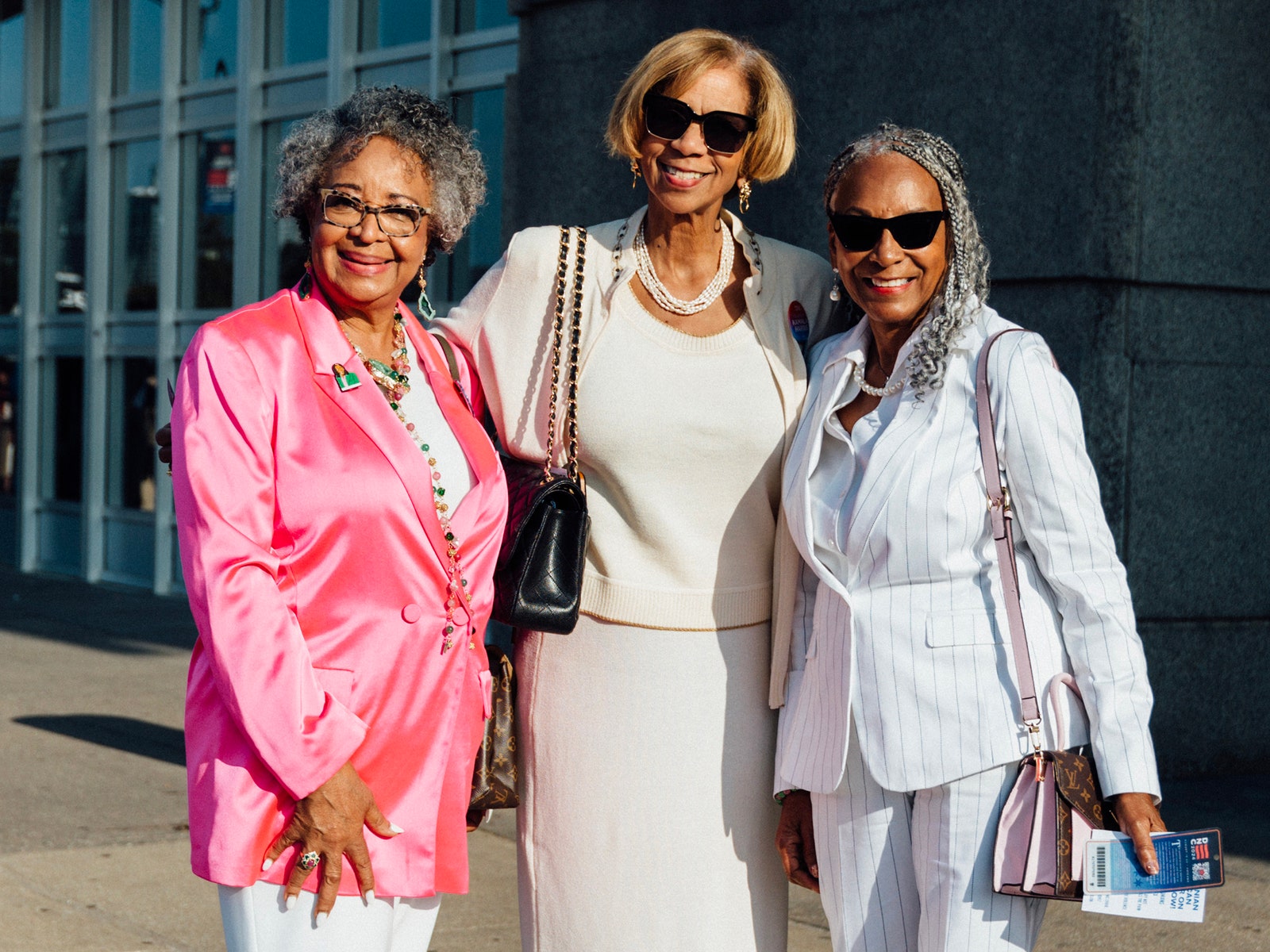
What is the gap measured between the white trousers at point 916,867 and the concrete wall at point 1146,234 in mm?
3632

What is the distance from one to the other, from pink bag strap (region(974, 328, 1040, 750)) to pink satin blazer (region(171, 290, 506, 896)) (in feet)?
2.81

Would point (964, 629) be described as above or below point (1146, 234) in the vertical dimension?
below

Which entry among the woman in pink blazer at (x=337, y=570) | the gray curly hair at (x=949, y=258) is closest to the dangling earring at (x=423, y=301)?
the woman in pink blazer at (x=337, y=570)

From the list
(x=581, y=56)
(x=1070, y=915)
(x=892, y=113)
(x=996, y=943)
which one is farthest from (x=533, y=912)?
(x=581, y=56)

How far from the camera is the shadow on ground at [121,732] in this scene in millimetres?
7098

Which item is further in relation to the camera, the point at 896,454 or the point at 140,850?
the point at 140,850

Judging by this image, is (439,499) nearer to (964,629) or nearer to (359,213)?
(359,213)

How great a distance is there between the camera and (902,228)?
2676mm

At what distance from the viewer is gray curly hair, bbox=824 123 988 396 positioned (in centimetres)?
263

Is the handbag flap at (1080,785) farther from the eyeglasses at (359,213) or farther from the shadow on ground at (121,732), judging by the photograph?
the shadow on ground at (121,732)

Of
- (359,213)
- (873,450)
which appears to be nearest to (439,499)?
(359,213)

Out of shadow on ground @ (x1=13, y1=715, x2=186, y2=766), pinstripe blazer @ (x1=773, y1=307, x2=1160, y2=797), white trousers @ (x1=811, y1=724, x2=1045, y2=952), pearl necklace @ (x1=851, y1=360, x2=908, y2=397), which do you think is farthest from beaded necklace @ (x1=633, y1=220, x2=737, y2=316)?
shadow on ground @ (x1=13, y1=715, x2=186, y2=766)

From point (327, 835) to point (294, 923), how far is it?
0.15 meters

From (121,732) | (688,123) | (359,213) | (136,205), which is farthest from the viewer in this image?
(136,205)
